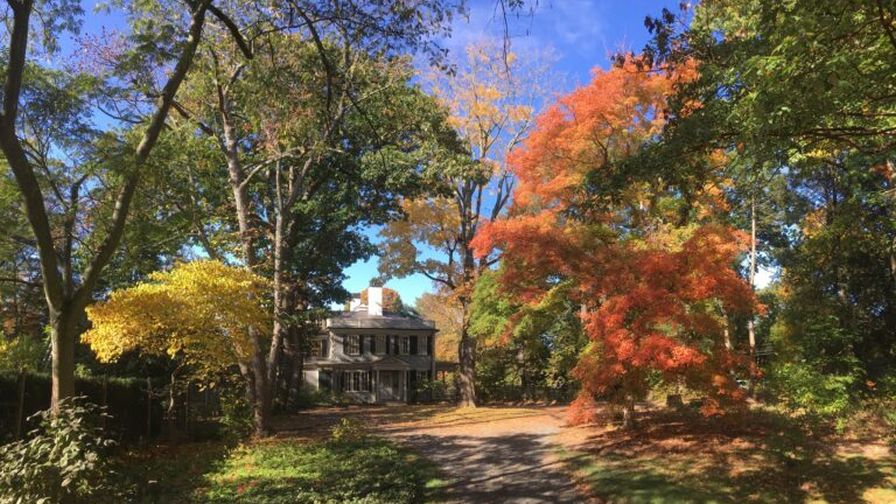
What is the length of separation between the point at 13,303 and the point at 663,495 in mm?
30097

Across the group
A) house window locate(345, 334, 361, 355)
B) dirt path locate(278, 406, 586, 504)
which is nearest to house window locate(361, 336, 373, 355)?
house window locate(345, 334, 361, 355)

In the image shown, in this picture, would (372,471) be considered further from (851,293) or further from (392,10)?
(851,293)

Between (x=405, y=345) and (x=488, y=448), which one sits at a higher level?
(x=405, y=345)

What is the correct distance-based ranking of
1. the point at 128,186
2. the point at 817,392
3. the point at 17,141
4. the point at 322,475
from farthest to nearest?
the point at 817,392, the point at 322,475, the point at 128,186, the point at 17,141

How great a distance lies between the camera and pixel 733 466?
10.2 meters

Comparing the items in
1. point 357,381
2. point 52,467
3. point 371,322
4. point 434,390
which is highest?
point 371,322

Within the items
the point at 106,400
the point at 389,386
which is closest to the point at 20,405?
the point at 106,400

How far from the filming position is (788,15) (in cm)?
518

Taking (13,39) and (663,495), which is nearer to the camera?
(13,39)

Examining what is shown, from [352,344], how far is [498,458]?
28.1 meters

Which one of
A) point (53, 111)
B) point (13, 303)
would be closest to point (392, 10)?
point (53, 111)

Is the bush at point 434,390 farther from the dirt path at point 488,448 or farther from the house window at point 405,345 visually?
the dirt path at point 488,448

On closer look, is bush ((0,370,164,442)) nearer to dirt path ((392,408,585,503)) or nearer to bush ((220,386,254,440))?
bush ((220,386,254,440))

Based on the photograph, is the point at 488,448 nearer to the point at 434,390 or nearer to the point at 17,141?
the point at 17,141
